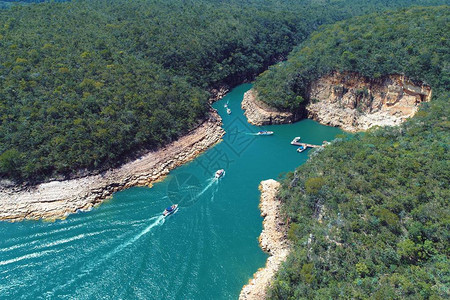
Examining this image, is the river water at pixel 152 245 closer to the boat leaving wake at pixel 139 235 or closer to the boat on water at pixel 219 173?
the boat leaving wake at pixel 139 235

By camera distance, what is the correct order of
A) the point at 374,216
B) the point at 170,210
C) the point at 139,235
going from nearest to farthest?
1. the point at 374,216
2. the point at 139,235
3. the point at 170,210

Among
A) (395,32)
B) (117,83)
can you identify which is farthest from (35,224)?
(395,32)

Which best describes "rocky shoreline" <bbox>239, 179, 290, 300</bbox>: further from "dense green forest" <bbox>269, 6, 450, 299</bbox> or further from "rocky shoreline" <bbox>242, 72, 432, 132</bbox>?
"rocky shoreline" <bbox>242, 72, 432, 132</bbox>

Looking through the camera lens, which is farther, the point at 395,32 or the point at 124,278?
the point at 395,32

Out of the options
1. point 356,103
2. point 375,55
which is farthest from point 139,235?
point 375,55

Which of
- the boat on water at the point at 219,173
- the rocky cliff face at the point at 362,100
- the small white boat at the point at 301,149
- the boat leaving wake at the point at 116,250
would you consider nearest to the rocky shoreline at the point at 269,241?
the boat on water at the point at 219,173

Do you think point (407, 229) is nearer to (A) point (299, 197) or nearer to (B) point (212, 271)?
(A) point (299, 197)

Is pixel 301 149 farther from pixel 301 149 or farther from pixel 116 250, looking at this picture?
pixel 116 250

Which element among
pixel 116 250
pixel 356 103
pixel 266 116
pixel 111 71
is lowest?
pixel 116 250
